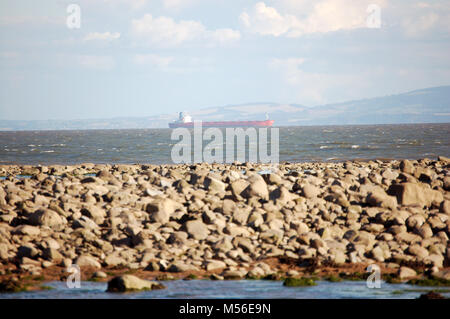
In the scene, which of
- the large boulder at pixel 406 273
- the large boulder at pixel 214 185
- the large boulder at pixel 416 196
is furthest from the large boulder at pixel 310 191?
the large boulder at pixel 406 273

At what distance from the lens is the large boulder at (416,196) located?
12531 millimetres

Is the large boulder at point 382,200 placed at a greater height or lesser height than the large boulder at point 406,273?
greater

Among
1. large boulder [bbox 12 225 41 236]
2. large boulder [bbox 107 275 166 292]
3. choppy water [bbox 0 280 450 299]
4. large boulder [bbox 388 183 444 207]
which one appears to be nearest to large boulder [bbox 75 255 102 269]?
choppy water [bbox 0 280 450 299]

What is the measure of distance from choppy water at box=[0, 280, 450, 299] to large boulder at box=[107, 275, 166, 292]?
10 centimetres

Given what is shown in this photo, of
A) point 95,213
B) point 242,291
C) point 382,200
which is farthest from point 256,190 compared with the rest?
point 242,291

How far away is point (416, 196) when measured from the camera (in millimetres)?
12578

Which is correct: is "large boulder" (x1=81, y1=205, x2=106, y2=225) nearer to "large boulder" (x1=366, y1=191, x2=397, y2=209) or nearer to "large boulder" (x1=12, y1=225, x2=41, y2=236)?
"large boulder" (x1=12, y1=225, x2=41, y2=236)

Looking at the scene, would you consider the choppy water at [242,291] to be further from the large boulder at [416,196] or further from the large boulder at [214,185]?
the large boulder at [214,185]

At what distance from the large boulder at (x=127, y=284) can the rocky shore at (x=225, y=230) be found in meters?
0.54

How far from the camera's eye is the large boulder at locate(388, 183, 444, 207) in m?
12.5

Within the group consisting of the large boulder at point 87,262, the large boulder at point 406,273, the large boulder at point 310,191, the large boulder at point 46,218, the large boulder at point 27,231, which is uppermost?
the large boulder at point 310,191

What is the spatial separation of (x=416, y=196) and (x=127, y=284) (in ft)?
22.6

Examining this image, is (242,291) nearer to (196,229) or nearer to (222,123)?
(196,229)
